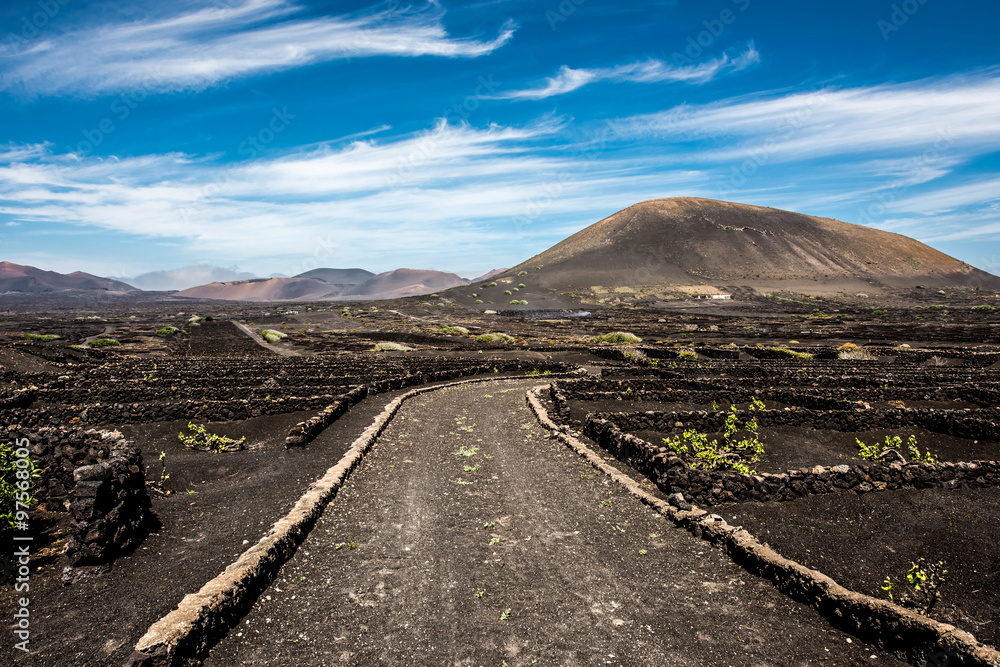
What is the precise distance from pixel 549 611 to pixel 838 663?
3609mm

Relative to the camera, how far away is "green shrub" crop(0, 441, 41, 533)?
8.12m

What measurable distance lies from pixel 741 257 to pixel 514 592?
179m

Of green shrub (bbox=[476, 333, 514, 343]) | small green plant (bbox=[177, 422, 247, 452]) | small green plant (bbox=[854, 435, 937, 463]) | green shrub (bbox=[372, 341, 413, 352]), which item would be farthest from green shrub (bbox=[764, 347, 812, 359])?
small green plant (bbox=[177, 422, 247, 452])

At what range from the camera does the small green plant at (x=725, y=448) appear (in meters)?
11.9

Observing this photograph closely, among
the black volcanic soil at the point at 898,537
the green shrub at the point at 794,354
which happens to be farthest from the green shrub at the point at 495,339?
the black volcanic soil at the point at 898,537

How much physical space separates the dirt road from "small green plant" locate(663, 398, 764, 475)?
8.58ft

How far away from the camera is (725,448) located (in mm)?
13398

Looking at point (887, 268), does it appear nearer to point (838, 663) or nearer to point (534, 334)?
point (534, 334)

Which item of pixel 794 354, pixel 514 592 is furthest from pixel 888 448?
pixel 794 354

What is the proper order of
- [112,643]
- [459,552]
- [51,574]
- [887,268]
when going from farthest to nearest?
[887,268] < [459,552] < [51,574] < [112,643]

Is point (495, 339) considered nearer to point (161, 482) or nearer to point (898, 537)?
point (161, 482)

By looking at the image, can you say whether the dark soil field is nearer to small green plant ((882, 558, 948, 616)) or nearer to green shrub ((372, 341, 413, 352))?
small green plant ((882, 558, 948, 616))

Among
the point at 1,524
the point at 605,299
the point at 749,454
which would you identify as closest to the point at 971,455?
the point at 749,454

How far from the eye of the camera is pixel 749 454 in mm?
13797
